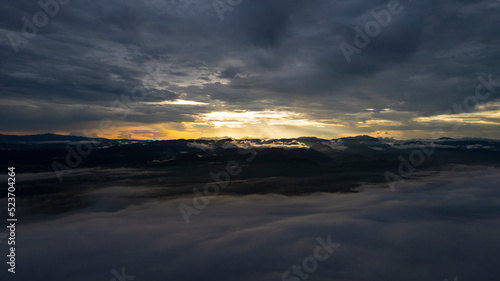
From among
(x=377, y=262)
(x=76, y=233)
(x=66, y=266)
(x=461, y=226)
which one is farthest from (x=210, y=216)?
(x=461, y=226)

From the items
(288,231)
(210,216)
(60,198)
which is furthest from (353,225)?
(60,198)

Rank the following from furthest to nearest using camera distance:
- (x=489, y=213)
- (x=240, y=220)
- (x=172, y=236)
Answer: (x=489, y=213) → (x=240, y=220) → (x=172, y=236)

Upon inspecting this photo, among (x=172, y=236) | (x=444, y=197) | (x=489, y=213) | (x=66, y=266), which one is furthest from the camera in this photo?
(x=444, y=197)

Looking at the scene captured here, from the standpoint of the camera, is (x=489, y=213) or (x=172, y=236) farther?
(x=489, y=213)

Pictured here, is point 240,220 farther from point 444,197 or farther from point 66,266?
point 444,197

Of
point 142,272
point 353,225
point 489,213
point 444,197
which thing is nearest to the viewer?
point 142,272

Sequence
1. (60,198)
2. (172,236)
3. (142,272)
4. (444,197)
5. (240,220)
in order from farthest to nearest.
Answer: (60,198), (444,197), (240,220), (172,236), (142,272)

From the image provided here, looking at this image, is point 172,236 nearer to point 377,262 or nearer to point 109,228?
point 109,228

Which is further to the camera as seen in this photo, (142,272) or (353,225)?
(353,225)
